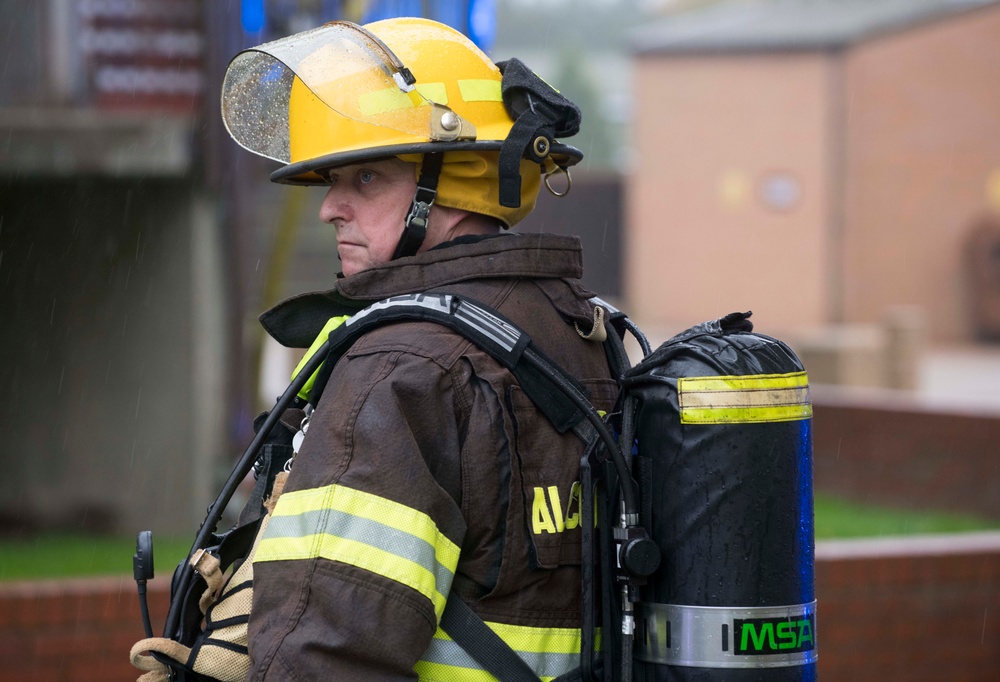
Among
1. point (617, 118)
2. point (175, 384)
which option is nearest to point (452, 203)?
point (175, 384)

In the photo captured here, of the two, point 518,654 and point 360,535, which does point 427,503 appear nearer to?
point 360,535

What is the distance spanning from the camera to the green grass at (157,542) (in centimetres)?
691

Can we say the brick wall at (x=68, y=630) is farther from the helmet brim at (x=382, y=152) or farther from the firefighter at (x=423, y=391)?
the helmet brim at (x=382, y=152)

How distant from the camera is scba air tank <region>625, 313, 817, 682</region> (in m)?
2.05

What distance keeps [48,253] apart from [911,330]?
401 inches

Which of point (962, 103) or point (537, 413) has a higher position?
point (962, 103)

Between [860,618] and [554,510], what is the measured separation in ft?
11.8

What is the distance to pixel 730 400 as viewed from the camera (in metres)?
2.07

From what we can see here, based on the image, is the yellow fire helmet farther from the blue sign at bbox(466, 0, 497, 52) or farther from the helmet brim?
the blue sign at bbox(466, 0, 497, 52)

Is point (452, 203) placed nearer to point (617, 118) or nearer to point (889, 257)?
point (889, 257)

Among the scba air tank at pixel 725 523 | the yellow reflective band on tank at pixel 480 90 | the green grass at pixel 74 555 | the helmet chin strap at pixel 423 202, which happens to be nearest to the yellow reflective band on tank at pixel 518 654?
the scba air tank at pixel 725 523

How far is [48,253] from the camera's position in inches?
324

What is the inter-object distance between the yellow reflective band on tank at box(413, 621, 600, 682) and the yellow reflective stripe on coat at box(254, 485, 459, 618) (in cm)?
13

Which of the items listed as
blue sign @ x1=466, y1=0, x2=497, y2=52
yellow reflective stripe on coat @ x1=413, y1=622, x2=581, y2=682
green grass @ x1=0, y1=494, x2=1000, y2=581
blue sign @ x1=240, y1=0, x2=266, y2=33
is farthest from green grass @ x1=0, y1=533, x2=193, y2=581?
yellow reflective stripe on coat @ x1=413, y1=622, x2=581, y2=682
